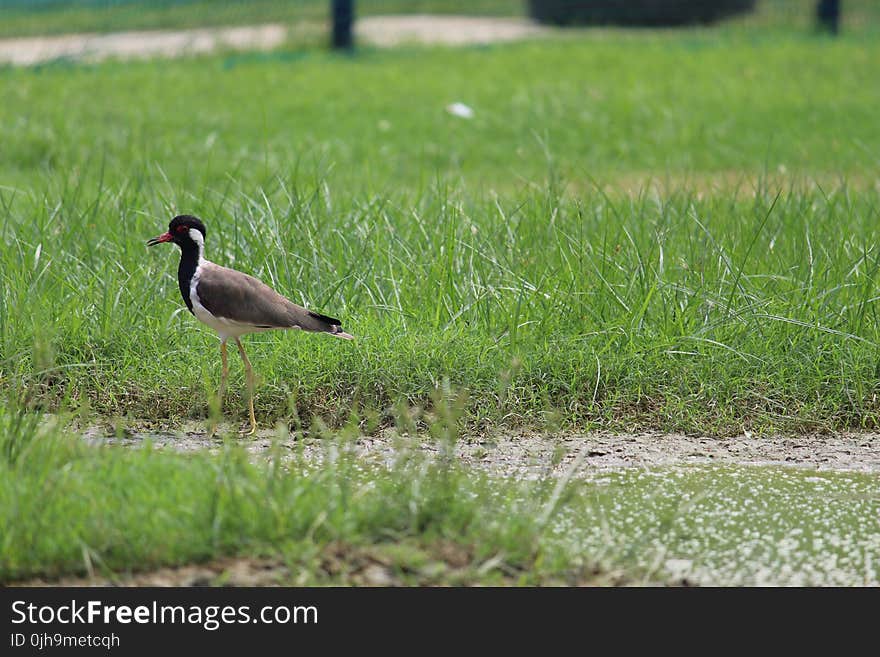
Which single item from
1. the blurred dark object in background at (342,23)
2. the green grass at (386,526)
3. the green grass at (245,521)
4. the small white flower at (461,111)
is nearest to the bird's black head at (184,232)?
the green grass at (386,526)

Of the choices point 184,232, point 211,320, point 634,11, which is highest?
point 184,232

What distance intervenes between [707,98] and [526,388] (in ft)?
21.8

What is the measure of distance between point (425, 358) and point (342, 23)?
9.47 m

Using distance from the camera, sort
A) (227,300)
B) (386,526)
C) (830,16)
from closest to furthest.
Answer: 1. (386,526)
2. (227,300)
3. (830,16)

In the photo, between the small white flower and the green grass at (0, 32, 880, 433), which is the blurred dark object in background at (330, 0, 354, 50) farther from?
the green grass at (0, 32, 880, 433)

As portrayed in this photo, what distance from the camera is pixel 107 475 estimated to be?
3.80 m

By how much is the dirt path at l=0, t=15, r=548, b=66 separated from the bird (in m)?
7.66

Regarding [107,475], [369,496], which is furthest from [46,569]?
[369,496]

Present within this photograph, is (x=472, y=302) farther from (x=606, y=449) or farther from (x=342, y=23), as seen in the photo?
(x=342, y=23)

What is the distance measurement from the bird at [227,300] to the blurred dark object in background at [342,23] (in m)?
9.54

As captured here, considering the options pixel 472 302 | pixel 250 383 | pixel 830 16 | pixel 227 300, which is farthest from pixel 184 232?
pixel 830 16

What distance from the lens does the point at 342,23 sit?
13781mm

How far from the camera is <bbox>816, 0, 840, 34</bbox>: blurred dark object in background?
15625 millimetres

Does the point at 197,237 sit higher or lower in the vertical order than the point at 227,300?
higher
